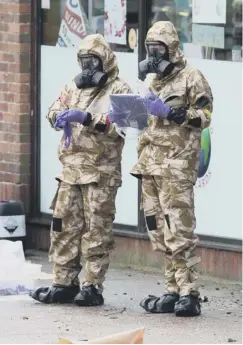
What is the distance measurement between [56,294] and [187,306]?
3.32 ft

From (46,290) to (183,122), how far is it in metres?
1.61

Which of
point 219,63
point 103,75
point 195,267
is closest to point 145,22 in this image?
point 219,63

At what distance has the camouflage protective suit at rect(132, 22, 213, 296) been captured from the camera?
8.89 metres

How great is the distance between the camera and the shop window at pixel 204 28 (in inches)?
409

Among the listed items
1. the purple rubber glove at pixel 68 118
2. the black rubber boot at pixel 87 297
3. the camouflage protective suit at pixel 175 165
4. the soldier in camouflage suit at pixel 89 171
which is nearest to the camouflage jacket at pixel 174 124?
the camouflage protective suit at pixel 175 165

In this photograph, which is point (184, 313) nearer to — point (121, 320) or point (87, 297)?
point (121, 320)

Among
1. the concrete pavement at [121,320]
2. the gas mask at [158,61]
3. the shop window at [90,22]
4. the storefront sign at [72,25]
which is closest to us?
the concrete pavement at [121,320]

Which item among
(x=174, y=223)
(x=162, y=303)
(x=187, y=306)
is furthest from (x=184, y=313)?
(x=174, y=223)

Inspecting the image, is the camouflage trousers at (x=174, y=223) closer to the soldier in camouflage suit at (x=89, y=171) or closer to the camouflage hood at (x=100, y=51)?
the soldier in camouflage suit at (x=89, y=171)

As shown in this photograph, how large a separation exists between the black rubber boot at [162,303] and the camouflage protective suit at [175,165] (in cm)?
13

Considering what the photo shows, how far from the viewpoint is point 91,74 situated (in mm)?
9148

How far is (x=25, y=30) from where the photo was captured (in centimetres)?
1185

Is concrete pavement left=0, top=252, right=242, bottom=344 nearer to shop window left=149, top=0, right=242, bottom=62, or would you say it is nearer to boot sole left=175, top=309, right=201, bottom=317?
boot sole left=175, top=309, right=201, bottom=317

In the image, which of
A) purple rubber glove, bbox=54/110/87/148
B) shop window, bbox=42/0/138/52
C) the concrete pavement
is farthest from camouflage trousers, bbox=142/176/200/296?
shop window, bbox=42/0/138/52
